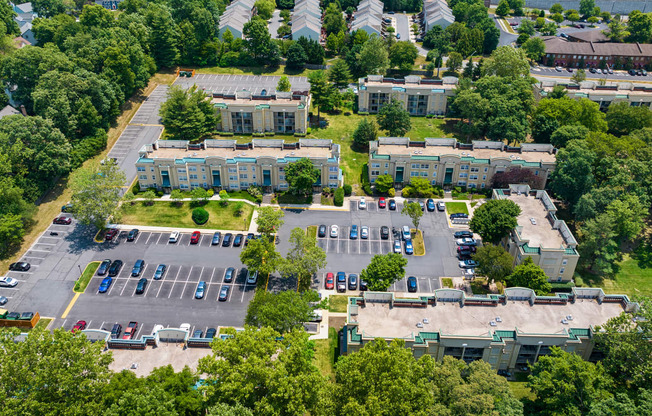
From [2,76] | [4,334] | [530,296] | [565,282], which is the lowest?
[565,282]

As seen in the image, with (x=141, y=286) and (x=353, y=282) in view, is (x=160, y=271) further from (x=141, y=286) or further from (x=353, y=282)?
(x=353, y=282)

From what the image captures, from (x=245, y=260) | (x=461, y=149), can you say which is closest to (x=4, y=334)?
(x=245, y=260)

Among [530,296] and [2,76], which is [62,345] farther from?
→ [2,76]

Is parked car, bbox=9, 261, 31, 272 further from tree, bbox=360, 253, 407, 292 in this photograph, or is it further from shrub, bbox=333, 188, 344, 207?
tree, bbox=360, 253, 407, 292

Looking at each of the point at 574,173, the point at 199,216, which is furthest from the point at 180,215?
the point at 574,173

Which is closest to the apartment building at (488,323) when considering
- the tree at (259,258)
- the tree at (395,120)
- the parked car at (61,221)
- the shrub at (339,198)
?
the tree at (259,258)

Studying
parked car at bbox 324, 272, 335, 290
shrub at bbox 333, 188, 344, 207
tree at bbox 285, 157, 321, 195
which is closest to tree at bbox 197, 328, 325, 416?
parked car at bbox 324, 272, 335, 290
